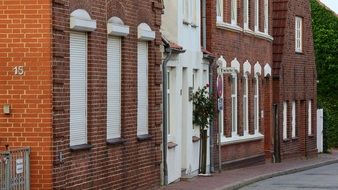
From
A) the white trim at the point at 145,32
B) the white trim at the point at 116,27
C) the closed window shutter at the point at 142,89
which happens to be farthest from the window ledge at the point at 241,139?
the white trim at the point at 116,27

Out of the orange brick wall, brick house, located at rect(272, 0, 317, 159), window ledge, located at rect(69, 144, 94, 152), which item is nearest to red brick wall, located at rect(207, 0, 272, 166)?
brick house, located at rect(272, 0, 317, 159)

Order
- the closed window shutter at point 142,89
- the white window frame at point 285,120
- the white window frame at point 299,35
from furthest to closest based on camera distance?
the white window frame at point 299,35
the white window frame at point 285,120
the closed window shutter at point 142,89

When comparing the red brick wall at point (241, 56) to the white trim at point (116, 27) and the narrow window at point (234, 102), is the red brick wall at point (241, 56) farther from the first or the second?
the white trim at point (116, 27)

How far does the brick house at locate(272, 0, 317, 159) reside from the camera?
143ft

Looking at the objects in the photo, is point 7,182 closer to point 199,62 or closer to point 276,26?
point 199,62

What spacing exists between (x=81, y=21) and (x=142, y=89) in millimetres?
5380

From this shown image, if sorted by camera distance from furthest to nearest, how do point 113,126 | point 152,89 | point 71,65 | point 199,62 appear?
point 199,62 → point 152,89 → point 113,126 → point 71,65

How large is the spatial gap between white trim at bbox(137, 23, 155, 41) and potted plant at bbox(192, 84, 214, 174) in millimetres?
6115

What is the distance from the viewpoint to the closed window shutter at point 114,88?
21016 millimetres

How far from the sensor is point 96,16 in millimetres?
19562

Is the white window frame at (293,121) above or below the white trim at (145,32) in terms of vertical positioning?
below

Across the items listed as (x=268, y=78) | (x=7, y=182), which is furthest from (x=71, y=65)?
(x=268, y=78)

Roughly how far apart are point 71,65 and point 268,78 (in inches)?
958

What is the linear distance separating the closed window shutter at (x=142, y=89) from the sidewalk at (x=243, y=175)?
1.59m
